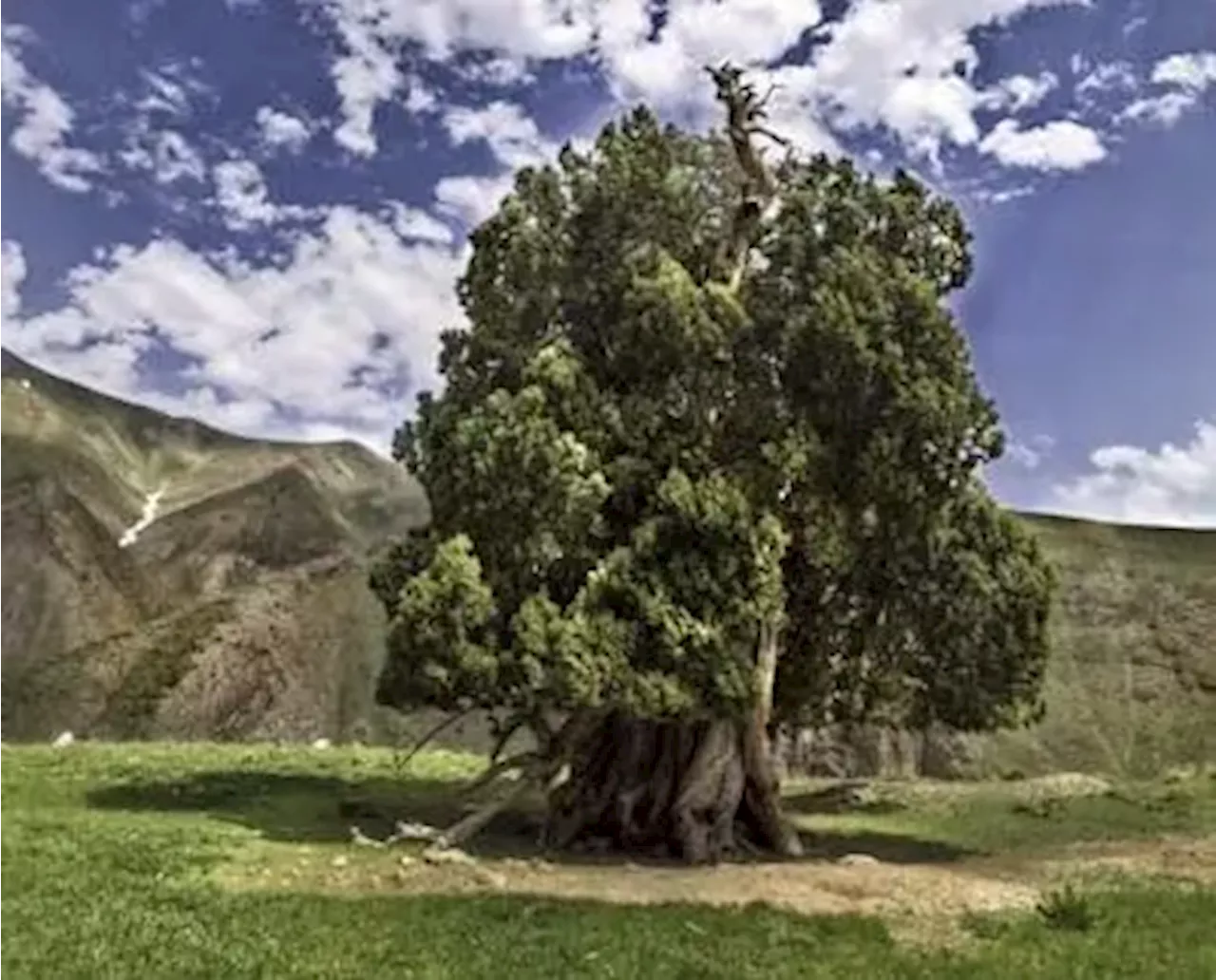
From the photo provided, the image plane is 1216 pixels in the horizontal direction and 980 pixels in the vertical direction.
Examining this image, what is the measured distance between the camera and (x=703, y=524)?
105ft

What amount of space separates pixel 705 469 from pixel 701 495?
1.41 m

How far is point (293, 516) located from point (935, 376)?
151 meters

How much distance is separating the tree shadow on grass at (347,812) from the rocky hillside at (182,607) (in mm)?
74338

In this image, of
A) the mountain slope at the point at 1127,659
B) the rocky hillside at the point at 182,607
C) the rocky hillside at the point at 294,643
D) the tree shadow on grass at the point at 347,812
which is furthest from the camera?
the rocky hillside at the point at 182,607

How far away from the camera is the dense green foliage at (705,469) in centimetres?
3194

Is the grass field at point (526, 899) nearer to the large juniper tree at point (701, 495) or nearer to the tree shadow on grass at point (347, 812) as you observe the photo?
the tree shadow on grass at point (347, 812)

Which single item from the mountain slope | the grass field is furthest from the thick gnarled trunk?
the mountain slope

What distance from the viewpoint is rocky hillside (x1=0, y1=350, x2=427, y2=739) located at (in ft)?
395

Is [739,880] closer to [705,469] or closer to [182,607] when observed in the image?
[705,469]

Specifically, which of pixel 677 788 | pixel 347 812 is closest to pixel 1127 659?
pixel 677 788

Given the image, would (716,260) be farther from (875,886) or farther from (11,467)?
(11,467)

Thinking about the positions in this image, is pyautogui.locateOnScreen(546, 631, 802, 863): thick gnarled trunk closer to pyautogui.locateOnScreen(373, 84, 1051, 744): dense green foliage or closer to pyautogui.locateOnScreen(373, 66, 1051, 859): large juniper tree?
pyautogui.locateOnScreen(373, 66, 1051, 859): large juniper tree

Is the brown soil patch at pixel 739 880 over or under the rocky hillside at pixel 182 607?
under

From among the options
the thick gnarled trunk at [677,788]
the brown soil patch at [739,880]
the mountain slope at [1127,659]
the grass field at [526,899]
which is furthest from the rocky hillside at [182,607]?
the brown soil patch at [739,880]
